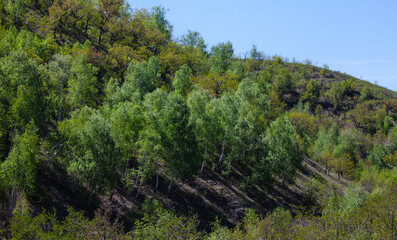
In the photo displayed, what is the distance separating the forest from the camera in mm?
23828

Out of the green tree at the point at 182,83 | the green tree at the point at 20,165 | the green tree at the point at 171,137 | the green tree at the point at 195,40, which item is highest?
the green tree at the point at 195,40

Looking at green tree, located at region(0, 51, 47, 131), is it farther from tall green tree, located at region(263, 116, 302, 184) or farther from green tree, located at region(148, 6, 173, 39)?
green tree, located at region(148, 6, 173, 39)

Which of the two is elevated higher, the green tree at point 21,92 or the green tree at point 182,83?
the green tree at point 182,83

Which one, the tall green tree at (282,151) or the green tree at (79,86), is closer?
the green tree at (79,86)

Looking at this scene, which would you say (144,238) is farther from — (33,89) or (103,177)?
(33,89)

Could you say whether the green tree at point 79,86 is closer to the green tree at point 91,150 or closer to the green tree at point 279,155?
the green tree at point 91,150

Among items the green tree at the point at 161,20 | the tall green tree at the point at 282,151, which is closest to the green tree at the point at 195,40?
the green tree at the point at 161,20

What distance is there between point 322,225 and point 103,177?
895 inches

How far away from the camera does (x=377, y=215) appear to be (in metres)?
24.6

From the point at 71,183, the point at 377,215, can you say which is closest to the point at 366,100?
the point at 377,215

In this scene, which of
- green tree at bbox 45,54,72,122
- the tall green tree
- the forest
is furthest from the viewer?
the tall green tree

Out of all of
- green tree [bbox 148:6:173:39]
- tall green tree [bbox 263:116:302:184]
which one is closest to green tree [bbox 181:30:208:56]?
green tree [bbox 148:6:173:39]

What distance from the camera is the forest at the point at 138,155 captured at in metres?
23.8

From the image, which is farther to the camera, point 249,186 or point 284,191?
point 284,191
